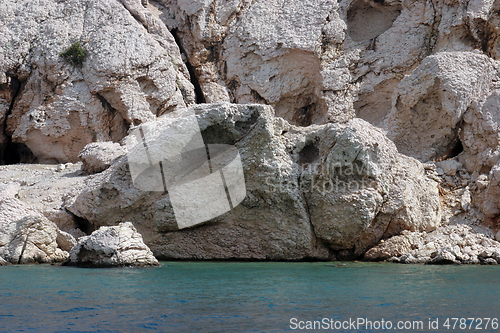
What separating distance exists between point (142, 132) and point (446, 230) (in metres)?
8.86

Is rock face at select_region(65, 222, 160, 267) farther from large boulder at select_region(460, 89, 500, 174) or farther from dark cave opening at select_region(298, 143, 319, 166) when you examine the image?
large boulder at select_region(460, 89, 500, 174)

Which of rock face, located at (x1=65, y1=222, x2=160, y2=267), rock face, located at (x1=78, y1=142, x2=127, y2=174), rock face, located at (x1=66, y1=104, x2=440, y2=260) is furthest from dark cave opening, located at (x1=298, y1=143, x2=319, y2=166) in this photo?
rock face, located at (x1=78, y1=142, x2=127, y2=174)

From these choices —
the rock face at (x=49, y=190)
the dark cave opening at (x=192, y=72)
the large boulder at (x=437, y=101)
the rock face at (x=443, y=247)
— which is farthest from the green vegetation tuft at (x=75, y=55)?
the rock face at (x=443, y=247)

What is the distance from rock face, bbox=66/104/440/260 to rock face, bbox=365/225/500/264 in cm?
35

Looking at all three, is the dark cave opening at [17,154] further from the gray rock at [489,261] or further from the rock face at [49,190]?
the gray rock at [489,261]

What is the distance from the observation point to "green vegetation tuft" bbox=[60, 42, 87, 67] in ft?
57.4

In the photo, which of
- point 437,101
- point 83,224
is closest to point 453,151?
point 437,101

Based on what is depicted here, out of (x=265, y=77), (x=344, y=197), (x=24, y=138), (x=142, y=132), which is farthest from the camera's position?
(x=265, y=77)

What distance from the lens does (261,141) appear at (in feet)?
37.8

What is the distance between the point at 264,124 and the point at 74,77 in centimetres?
953

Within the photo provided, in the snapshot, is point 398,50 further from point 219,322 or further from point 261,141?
point 219,322

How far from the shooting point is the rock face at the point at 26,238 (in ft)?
33.9

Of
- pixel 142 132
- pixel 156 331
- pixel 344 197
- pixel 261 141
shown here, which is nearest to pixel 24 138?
pixel 142 132

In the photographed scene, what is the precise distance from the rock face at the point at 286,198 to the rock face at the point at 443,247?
0.35 metres
